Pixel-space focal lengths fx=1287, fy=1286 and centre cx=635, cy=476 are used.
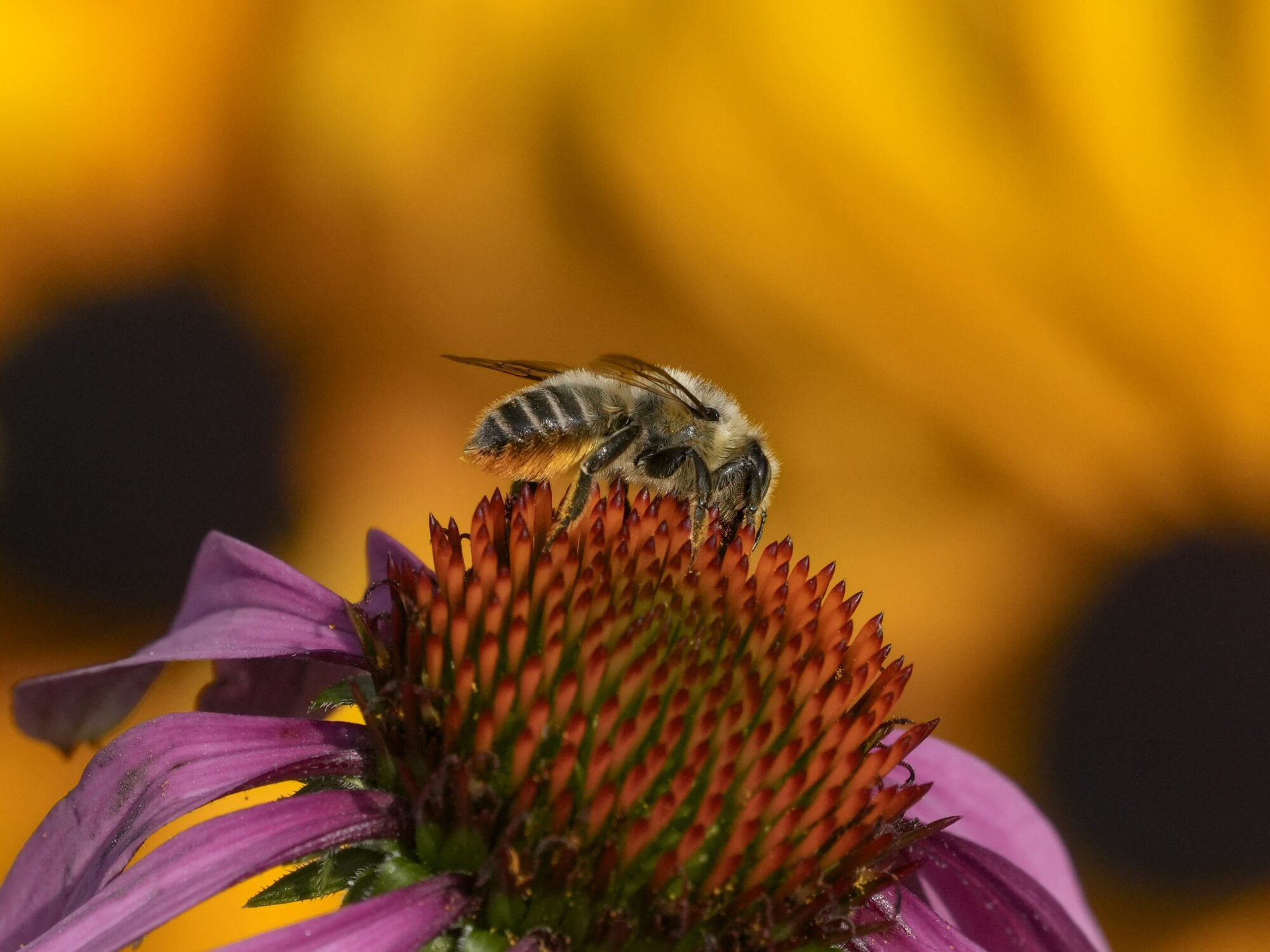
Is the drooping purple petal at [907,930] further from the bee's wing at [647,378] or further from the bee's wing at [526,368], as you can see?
the bee's wing at [526,368]

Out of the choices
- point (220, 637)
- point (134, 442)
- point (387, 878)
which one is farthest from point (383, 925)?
point (134, 442)

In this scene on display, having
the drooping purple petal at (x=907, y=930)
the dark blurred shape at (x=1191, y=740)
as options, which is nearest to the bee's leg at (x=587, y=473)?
the drooping purple petal at (x=907, y=930)

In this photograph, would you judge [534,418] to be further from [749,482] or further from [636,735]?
[636,735]

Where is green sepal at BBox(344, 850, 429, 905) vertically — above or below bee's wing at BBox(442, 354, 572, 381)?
below

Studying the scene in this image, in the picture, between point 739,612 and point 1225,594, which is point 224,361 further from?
point 1225,594

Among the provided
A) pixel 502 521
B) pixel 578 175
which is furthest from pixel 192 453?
pixel 502 521

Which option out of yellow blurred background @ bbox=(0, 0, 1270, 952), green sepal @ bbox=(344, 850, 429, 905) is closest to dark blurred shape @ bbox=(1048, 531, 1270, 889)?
yellow blurred background @ bbox=(0, 0, 1270, 952)

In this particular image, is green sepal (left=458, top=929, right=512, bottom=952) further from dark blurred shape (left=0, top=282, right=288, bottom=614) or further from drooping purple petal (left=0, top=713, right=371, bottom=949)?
dark blurred shape (left=0, top=282, right=288, bottom=614)
